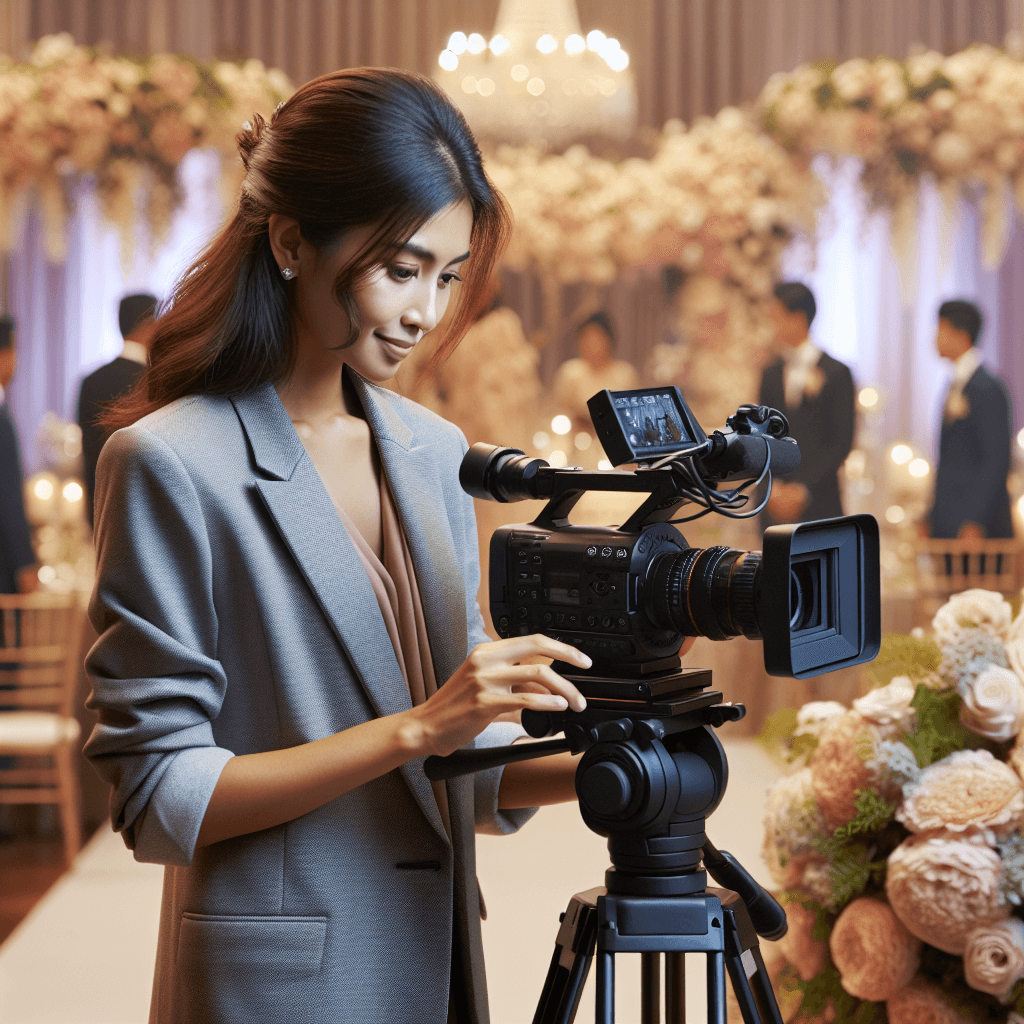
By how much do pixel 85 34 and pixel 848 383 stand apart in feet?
13.4

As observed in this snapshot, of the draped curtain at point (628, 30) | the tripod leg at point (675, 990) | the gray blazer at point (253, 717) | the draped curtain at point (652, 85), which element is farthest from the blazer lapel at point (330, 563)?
the draped curtain at point (628, 30)

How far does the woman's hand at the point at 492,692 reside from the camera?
0.90 meters

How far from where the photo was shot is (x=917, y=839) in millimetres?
1351

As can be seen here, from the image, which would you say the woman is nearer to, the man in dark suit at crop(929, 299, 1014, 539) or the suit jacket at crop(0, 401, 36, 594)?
the suit jacket at crop(0, 401, 36, 594)

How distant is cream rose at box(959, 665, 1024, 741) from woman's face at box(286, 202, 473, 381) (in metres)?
0.72

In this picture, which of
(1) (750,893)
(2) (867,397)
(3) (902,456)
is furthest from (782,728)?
(2) (867,397)

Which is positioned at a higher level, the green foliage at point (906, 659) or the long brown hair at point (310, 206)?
the long brown hair at point (310, 206)

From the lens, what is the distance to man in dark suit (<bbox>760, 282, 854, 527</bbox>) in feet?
15.3

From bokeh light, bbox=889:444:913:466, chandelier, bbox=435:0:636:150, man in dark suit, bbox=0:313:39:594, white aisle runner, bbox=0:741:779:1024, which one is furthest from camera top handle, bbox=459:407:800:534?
bokeh light, bbox=889:444:913:466

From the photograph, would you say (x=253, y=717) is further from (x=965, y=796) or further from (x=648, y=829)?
(x=965, y=796)

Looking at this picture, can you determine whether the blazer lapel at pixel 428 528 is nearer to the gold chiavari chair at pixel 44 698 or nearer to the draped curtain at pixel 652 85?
the gold chiavari chair at pixel 44 698

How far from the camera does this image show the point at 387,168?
1003 millimetres

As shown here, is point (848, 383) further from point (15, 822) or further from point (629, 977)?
point (15, 822)

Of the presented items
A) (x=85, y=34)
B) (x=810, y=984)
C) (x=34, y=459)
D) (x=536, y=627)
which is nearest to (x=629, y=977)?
(x=810, y=984)
